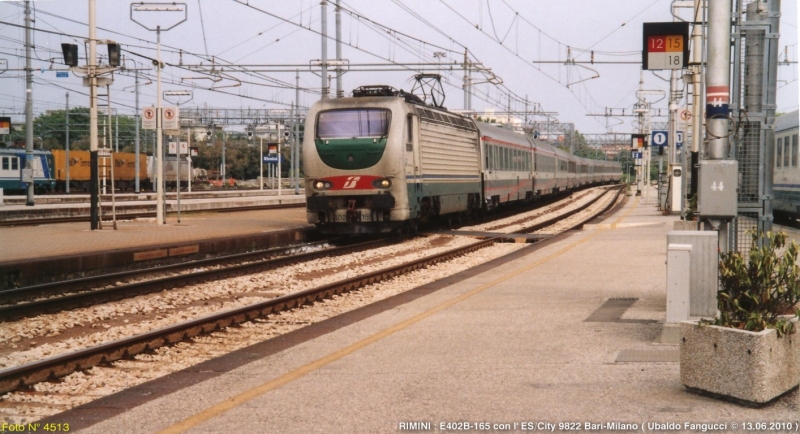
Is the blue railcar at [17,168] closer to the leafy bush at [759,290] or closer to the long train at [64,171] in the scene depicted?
the long train at [64,171]

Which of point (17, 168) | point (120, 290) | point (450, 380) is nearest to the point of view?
point (450, 380)

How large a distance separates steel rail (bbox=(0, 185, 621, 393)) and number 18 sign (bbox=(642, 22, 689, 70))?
526cm

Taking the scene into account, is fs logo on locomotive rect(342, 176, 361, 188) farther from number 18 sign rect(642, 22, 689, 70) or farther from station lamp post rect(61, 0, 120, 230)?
number 18 sign rect(642, 22, 689, 70)

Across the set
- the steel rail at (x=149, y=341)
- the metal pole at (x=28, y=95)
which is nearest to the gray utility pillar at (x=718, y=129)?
the steel rail at (x=149, y=341)

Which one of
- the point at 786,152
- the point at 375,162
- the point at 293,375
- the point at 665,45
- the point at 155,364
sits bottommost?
the point at 155,364

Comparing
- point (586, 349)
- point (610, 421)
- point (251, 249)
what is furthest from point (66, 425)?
point (251, 249)

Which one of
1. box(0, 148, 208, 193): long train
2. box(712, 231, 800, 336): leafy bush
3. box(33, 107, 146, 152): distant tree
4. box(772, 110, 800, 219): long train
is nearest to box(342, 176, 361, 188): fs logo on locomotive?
box(772, 110, 800, 219): long train

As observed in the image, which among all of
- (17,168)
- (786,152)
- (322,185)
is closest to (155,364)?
(322,185)

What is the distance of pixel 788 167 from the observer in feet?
80.0

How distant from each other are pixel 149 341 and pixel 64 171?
57390 mm

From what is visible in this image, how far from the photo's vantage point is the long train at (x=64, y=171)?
51.6m

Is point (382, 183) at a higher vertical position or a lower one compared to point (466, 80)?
lower

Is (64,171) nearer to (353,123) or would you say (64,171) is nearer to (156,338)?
(353,123)

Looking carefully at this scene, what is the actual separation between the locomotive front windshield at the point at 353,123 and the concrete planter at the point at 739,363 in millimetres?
14363
